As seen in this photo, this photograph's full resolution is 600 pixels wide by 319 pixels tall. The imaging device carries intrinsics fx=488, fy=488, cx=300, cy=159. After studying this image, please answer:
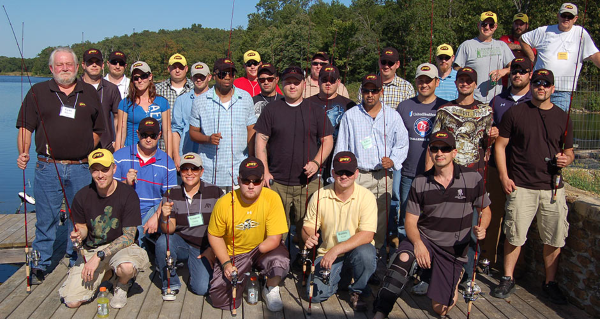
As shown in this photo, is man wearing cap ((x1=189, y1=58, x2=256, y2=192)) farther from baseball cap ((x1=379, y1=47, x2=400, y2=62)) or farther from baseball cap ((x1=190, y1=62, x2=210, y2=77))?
baseball cap ((x1=379, y1=47, x2=400, y2=62))

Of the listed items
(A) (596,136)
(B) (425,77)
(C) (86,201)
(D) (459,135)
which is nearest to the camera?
(C) (86,201)

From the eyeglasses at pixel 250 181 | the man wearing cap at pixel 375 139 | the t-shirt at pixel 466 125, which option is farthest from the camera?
the man wearing cap at pixel 375 139

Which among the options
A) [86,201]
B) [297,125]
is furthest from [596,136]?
[86,201]

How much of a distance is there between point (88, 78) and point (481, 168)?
14.5 feet

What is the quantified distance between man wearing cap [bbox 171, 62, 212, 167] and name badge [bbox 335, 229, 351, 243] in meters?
2.24

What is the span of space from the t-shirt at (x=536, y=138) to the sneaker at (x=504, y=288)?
91cm

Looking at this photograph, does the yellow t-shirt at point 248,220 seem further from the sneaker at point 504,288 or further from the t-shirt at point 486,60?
the t-shirt at point 486,60

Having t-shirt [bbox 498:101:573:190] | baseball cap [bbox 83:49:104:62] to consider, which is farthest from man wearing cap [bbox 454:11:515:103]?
baseball cap [bbox 83:49:104:62]

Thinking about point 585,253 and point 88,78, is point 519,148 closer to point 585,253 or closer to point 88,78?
point 585,253

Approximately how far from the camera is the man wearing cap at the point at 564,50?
5375mm

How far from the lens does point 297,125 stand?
4895mm

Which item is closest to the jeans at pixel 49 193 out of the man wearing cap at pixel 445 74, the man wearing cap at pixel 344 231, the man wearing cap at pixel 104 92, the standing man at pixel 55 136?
the standing man at pixel 55 136

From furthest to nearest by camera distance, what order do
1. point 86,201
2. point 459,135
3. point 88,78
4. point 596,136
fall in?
point 596,136
point 88,78
point 459,135
point 86,201

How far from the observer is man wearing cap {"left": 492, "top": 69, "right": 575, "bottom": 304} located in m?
4.45
